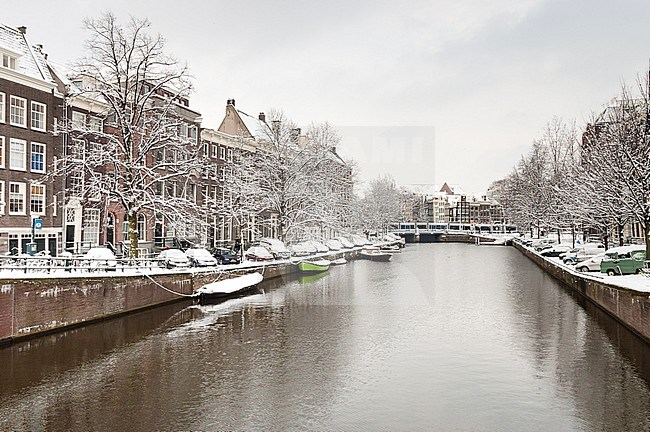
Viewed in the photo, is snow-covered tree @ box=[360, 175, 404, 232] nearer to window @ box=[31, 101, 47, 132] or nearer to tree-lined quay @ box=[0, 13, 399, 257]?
tree-lined quay @ box=[0, 13, 399, 257]

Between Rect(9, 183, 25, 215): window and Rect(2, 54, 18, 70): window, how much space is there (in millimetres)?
7160

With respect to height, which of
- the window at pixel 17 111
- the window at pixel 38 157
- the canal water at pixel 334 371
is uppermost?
the window at pixel 17 111

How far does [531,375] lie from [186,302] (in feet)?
65.9

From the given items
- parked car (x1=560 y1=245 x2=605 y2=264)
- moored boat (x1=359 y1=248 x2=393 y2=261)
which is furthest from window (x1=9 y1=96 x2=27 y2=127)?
moored boat (x1=359 y1=248 x2=393 y2=261)

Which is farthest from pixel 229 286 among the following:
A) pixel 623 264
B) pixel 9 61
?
pixel 623 264

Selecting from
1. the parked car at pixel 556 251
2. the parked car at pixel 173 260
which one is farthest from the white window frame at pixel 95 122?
the parked car at pixel 556 251

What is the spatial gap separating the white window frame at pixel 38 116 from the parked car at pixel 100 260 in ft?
43.8

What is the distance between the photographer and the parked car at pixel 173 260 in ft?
107

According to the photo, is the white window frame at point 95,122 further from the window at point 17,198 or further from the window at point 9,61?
the window at point 17,198

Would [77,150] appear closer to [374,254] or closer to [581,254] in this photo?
[581,254]

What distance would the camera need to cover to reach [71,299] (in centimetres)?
2392

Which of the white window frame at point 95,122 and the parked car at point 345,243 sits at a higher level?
the white window frame at point 95,122

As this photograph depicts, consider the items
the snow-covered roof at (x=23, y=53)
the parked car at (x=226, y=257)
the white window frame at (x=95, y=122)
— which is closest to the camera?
the snow-covered roof at (x=23, y=53)

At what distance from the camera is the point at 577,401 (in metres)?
15.7
